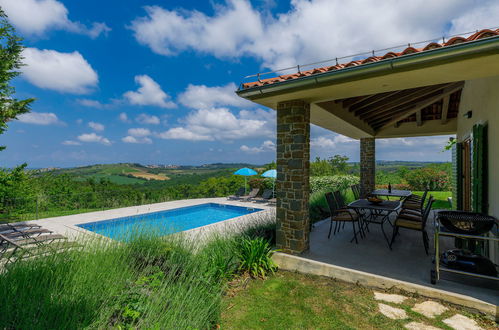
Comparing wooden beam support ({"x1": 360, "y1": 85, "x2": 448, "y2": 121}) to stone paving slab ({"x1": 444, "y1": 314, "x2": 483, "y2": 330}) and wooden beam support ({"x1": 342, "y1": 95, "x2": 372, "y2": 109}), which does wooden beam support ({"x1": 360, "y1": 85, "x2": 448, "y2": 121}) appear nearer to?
wooden beam support ({"x1": 342, "y1": 95, "x2": 372, "y2": 109})

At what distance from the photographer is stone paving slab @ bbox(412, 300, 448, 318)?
3.11 m

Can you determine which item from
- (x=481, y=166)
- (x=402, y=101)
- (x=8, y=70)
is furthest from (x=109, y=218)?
(x=481, y=166)

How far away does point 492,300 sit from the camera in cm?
313

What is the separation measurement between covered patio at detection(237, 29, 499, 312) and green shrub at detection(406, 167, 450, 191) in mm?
11108

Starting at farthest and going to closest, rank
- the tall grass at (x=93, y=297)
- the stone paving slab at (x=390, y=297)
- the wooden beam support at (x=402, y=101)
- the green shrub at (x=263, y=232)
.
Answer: the wooden beam support at (x=402, y=101) → the green shrub at (x=263, y=232) → the stone paving slab at (x=390, y=297) → the tall grass at (x=93, y=297)

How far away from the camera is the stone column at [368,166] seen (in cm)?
1076

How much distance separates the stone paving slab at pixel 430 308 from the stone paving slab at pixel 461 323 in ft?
0.44

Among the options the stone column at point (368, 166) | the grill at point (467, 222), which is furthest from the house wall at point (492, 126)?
the stone column at point (368, 166)

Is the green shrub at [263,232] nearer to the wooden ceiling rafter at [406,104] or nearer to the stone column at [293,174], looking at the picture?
the stone column at [293,174]

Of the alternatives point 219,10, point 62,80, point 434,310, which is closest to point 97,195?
point 62,80

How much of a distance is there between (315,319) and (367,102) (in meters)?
6.08

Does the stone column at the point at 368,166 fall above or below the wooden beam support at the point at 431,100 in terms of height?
below

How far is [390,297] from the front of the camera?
356 cm

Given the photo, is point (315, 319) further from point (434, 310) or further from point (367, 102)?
point (367, 102)
